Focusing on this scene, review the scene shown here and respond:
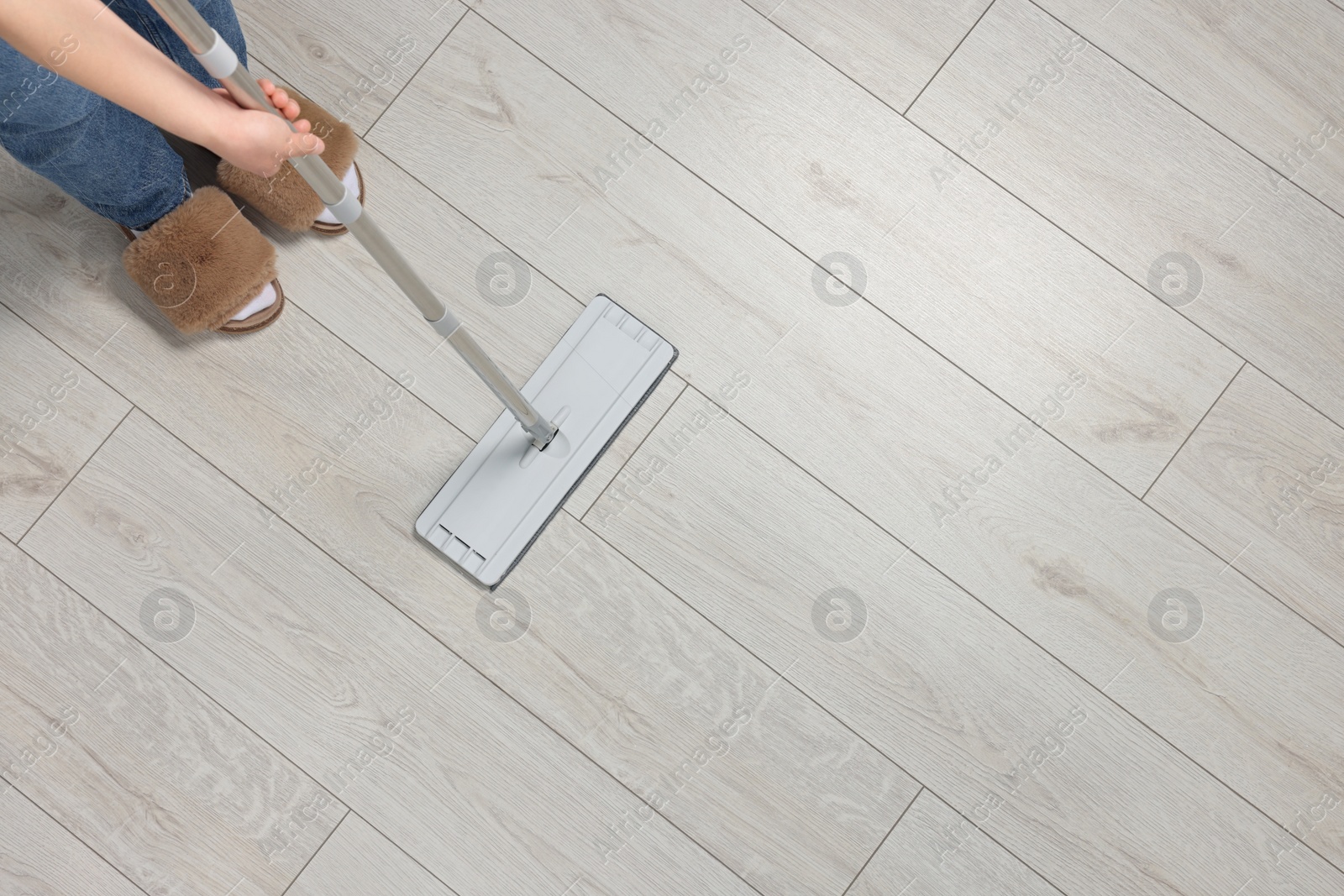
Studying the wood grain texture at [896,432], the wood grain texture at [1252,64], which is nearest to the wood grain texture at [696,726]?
the wood grain texture at [896,432]

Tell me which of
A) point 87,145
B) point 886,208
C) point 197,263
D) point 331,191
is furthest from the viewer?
point 886,208

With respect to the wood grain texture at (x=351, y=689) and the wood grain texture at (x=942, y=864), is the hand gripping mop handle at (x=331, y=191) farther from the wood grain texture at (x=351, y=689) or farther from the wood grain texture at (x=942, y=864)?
the wood grain texture at (x=942, y=864)

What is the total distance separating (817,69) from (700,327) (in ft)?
1.46

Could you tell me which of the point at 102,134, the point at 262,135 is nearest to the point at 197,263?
the point at 102,134

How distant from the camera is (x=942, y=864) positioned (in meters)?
1.37

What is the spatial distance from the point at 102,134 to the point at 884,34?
3.63 ft

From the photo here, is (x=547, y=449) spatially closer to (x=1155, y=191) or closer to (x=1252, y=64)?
(x=1155, y=191)

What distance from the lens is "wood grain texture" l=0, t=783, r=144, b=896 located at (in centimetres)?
136

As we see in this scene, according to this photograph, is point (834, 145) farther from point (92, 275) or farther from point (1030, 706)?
point (92, 275)

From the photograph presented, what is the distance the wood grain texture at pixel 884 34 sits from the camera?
1.48 meters

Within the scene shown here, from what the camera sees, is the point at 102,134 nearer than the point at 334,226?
Yes

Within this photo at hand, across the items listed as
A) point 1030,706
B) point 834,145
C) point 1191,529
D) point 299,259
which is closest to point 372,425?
point 299,259

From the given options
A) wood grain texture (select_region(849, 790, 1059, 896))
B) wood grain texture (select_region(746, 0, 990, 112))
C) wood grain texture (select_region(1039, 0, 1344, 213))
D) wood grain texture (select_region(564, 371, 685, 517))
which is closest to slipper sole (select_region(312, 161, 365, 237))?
wood grain texture (select_region(564, 371, 685, 517))

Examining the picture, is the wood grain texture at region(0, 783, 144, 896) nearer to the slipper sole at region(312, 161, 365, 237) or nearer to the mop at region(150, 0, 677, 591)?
the mop at region(150, 0, 677, 591)
